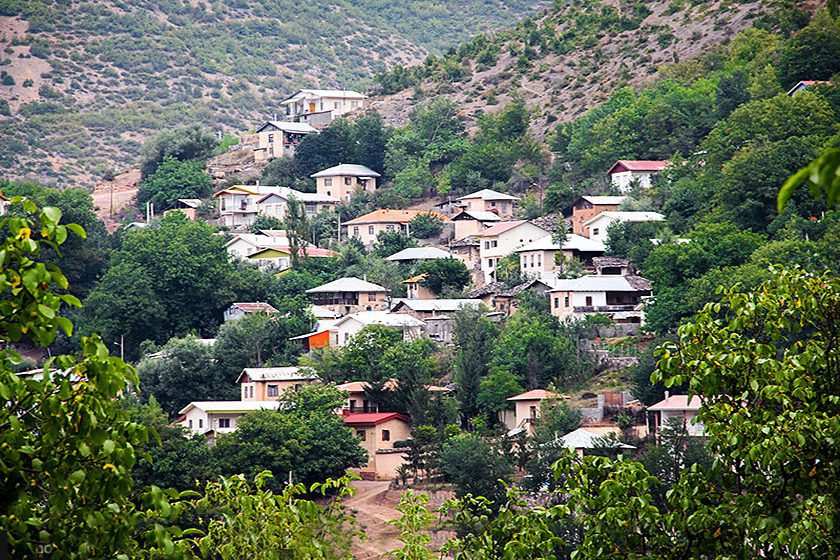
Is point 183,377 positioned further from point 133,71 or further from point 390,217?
point 133,71

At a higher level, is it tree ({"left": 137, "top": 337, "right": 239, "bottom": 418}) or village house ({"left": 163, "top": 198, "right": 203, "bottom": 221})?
village house ({"left": 163, "top": 198, "right": 203, "bottom": 221})

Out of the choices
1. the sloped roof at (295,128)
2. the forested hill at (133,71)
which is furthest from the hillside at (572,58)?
the forested hill at (133,71)

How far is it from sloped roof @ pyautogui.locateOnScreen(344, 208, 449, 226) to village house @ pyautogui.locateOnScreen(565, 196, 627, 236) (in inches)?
395

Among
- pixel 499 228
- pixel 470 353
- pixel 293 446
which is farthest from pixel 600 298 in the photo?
pixel 293 446

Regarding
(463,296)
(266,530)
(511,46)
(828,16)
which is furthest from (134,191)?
(266,530)

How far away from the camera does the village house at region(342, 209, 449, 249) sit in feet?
254

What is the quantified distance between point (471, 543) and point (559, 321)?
42.4 meters

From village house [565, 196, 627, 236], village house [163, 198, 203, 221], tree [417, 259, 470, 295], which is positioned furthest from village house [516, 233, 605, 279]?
village house [163, 198, 203, 221]

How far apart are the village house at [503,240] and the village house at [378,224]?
8978 millimetres

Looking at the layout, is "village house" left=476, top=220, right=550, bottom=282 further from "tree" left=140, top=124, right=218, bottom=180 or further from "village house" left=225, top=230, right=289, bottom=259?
"tree" left=140, top=124, right=218, bottom=180

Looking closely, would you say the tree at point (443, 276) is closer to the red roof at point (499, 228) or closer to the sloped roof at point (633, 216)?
the red roof at point (499, 228)

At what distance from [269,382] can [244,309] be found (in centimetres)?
1086

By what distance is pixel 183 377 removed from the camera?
5841 centimetres

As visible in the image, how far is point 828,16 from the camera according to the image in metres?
80.8
